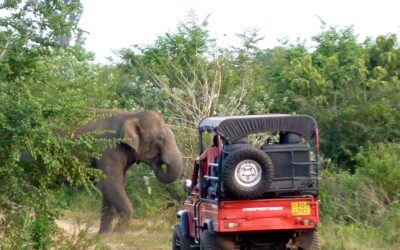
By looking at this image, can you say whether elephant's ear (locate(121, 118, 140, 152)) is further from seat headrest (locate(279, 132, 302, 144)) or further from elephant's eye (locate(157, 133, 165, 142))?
seat headrest (locate(279, 132, 302, 144))

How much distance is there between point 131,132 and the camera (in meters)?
21.2

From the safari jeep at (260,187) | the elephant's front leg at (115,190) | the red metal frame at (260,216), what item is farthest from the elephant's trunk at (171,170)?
the red metal frame at (260,216)

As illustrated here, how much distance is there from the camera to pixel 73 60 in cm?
2958

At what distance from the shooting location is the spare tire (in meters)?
13.2

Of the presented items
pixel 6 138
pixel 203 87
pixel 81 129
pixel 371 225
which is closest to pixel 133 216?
pixel 81 129

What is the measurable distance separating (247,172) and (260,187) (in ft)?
0.82

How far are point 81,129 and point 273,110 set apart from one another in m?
5.03

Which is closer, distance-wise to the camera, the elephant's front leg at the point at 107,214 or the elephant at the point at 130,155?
the elephant's front leg at the point at 107,214

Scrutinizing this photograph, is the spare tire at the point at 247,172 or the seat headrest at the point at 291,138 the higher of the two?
the seat headrest at the point at 291,138

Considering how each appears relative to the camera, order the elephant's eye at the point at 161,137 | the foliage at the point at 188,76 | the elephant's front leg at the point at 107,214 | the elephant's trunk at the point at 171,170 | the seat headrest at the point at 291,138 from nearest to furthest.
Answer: the seat headrest at the point at 291,138 → the elephant's front leg at the point at 107,214 → the elephant's trunk at the point at 171,170 → the elephant's eye at the point at 161,137 → the foliage at the point at 188,76

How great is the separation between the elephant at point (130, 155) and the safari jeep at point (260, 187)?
6.28 metres

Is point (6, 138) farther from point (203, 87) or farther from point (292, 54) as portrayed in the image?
point (292, 54)

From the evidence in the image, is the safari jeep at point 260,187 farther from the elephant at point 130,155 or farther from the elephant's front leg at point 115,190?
the elephant at point 130,155

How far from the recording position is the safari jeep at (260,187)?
43.3 feet
